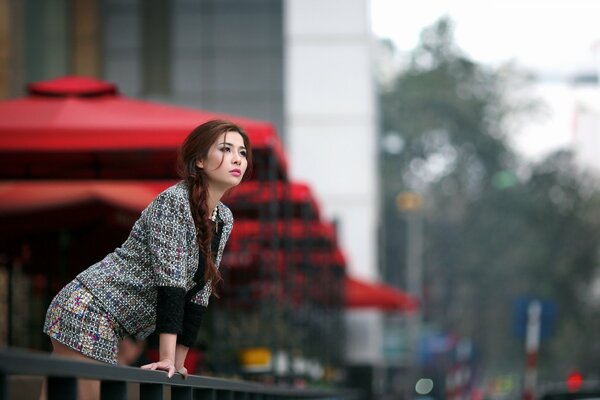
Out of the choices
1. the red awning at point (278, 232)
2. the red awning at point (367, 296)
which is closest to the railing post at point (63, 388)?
the red awning at point (278, 232)

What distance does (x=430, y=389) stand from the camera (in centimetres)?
5012

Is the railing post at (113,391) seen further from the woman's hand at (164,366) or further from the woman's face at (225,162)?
the woman's face at (225,162)

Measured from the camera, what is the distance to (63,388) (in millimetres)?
3436

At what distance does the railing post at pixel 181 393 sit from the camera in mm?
4961

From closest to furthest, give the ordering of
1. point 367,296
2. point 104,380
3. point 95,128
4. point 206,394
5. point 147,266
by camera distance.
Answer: point 104,380 → point 147,266 → point 206,394 → point 95,128 → point 367,296

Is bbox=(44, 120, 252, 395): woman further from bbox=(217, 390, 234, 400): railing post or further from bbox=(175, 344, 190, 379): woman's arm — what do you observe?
bbox=(217, 390, 234, 400): railing post

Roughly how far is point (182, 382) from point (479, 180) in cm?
6678

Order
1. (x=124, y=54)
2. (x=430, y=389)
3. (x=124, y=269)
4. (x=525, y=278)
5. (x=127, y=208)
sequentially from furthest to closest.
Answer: (x=525, y=278), (x=430, y=389), (x=124, y=54), (x=127, y=208), (x=124, y=269)

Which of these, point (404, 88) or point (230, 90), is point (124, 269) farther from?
point (404, 88)

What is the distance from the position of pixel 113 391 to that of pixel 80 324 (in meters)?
0.48

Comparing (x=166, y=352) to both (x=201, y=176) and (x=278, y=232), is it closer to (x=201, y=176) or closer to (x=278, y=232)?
(x=201, y=176)

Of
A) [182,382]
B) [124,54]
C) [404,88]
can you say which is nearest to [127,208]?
[182,382]

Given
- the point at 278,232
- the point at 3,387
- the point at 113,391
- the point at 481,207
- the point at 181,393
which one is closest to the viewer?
the point at 3,387

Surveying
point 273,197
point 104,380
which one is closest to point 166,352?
point 104,380
